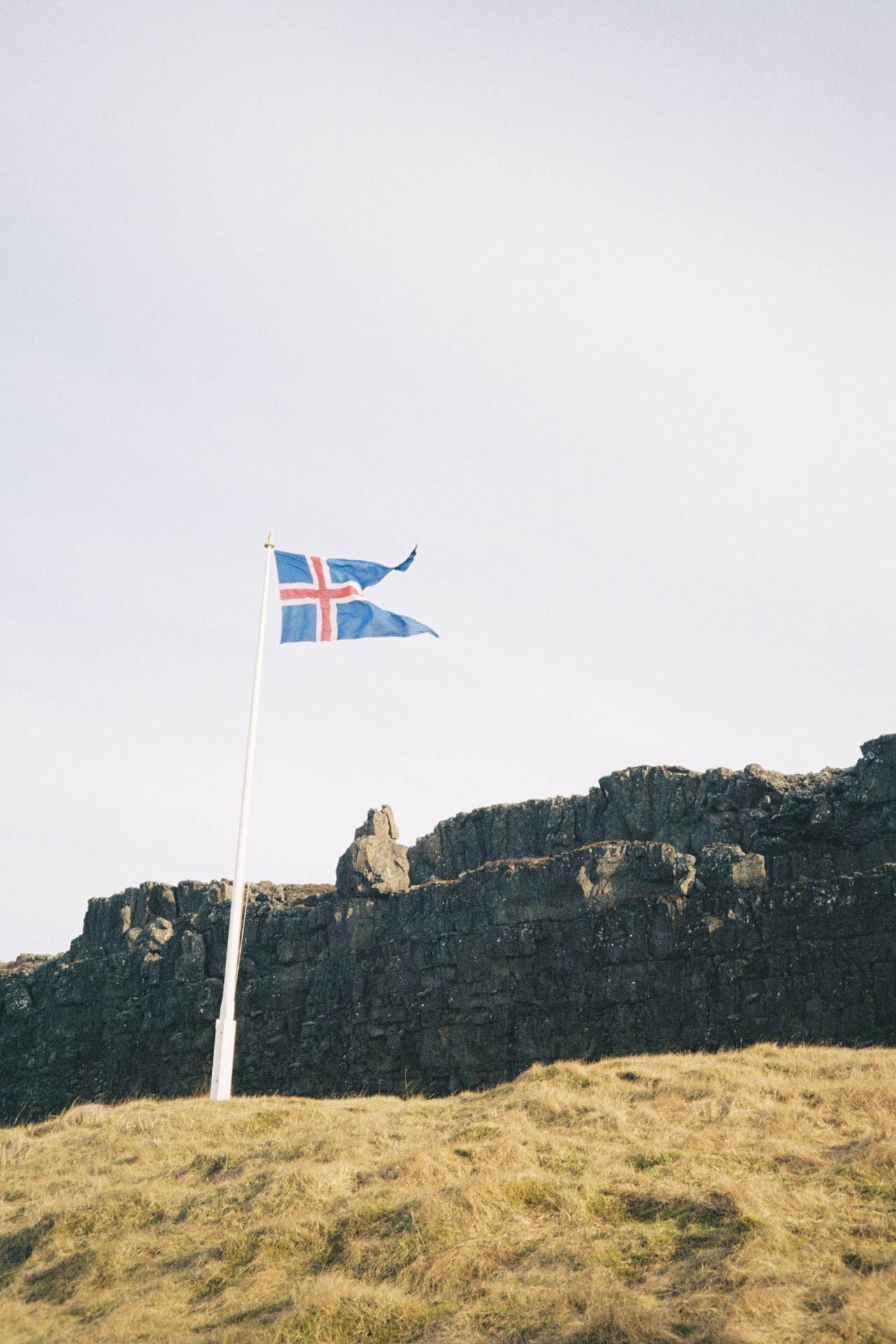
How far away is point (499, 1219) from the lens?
11.6 meters

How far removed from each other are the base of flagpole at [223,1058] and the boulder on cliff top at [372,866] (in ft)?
28.2

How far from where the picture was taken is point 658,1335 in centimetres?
861

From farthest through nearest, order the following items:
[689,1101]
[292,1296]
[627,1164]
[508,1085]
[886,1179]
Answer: [508,1085]
[689,1101]
[627,1164]
[886,1179]
[292,1296]

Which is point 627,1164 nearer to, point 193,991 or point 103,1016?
point 193,991

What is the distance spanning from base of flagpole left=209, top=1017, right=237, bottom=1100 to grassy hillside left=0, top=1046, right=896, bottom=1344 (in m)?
1.55

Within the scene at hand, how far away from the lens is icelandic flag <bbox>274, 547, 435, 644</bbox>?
71.4 ft

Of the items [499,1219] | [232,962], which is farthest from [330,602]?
[499,1219]

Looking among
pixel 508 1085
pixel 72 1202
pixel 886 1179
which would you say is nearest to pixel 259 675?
pixel 508 1085

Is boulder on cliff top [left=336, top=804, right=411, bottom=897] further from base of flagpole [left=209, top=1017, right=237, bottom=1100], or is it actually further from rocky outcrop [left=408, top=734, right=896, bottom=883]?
base of flagpole [left=209, top=1017, right=237, bottom=1100]

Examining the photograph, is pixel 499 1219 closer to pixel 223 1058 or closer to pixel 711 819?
pixel 223 1058

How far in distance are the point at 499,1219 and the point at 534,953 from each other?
1264 cm

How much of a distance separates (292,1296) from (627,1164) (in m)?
4.17

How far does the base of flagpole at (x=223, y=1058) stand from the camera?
19047mm

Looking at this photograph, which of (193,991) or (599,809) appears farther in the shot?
(193,991)
